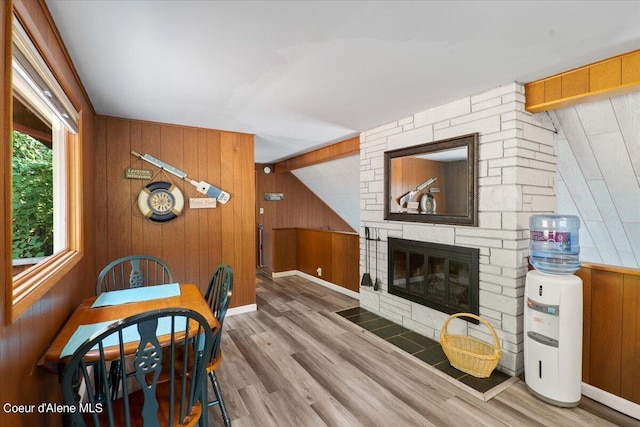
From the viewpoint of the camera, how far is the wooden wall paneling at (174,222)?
132 inches

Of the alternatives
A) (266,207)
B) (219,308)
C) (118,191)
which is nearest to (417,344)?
(219,308)

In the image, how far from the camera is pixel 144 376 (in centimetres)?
119

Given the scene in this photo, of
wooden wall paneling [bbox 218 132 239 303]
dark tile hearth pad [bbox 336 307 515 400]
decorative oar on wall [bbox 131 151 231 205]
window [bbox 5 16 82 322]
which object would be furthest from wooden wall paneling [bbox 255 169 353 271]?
window [bbox 5 16 82 322]

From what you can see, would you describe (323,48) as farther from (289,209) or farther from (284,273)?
(289,209)

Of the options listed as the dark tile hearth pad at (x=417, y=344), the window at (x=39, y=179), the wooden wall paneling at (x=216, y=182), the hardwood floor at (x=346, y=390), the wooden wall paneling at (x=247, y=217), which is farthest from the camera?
the wooden wall paneling at (x=247, y=217)

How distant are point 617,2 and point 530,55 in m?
0.50

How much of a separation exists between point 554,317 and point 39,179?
125 inches

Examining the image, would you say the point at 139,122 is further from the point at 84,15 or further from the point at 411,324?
the point at 411,324

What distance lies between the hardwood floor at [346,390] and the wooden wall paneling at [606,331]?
0.19 m

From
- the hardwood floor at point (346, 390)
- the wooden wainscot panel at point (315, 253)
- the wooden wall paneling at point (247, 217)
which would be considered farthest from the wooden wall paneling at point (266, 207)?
the hardwood floor at point (346, 390)

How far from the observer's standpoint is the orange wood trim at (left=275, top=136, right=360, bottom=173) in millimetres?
4104

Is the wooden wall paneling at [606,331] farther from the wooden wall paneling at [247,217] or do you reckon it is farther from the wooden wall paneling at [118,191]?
the wooden wall paneling at [118,191]

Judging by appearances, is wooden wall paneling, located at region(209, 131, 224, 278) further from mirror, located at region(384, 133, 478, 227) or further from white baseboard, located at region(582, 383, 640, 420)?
white baseboard, located at region(582, 383, 640, 420)

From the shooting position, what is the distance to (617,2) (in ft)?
4.57
